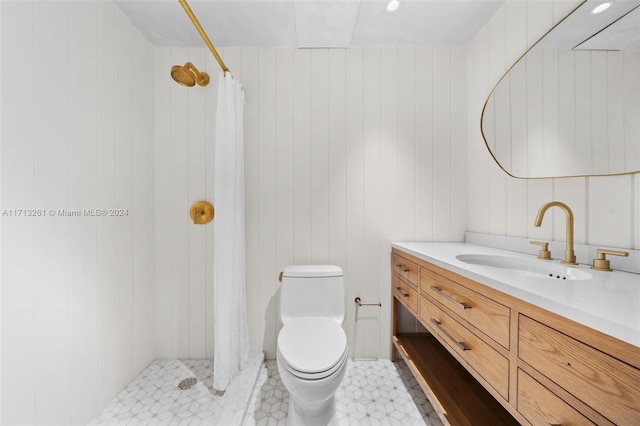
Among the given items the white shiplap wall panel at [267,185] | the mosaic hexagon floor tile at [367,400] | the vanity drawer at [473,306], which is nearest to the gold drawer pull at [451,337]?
the vanity drawer at [473,306]

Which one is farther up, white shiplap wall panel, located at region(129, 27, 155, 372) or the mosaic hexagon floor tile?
white shiplap wall panel, located at region(129, 27, 155, 372)

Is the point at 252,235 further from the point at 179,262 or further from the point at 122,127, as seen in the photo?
the point at 122,127

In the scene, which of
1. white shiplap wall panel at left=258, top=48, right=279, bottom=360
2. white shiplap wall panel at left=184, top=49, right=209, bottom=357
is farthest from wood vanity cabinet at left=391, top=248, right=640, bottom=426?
white shiplap wall panel at left=184, top=49, right=209, bottom=357

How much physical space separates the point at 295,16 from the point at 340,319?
1923mm

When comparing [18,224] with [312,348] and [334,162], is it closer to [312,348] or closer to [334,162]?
[312,348]

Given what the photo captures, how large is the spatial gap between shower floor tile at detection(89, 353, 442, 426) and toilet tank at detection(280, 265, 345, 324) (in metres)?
0.42

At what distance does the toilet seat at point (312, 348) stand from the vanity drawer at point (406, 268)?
518 millimetres

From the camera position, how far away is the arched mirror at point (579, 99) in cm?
100

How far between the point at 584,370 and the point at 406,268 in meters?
1.04

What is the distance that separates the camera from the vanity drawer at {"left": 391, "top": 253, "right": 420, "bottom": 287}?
151 centimetres

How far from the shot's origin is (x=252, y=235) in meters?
1.92

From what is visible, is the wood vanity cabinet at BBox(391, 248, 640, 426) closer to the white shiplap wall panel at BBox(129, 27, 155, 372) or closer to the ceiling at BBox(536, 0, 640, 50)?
the ceiling at BBox(536, 0, 640, 50)

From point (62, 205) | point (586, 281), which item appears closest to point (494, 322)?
point (586, 281)

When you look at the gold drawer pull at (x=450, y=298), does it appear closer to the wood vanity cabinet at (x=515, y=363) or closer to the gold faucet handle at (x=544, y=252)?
the wood vanity cabinet at (x=515, y=363)
